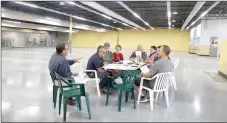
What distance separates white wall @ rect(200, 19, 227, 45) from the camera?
1967cm

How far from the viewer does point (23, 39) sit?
3394 cm

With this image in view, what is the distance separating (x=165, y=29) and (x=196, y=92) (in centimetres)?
3030

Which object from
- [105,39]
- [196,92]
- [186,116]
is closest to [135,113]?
[186,116]

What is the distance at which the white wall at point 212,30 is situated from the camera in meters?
19.7

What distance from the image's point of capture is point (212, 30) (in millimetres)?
20078

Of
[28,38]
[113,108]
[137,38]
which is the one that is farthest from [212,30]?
[28,38]

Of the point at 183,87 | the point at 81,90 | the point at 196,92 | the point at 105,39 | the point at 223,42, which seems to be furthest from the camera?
the point at 105,39

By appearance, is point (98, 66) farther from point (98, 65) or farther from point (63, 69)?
Result: point (63, 69)

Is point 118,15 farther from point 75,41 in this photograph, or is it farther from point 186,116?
point 75,41

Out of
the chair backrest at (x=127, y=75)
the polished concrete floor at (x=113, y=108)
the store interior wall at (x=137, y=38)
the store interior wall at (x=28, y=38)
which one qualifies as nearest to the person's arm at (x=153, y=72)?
the chair backrest at (x=127, y=75)

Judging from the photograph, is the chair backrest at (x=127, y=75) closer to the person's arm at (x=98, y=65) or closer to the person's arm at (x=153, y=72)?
the person's arm at (x=153, y=72)

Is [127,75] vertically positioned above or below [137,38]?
below

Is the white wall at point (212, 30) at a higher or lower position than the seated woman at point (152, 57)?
higher

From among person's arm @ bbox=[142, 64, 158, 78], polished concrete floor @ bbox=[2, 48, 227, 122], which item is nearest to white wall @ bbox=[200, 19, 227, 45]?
polished concrete floor @ bbox=[2, 48, 227, 122]
